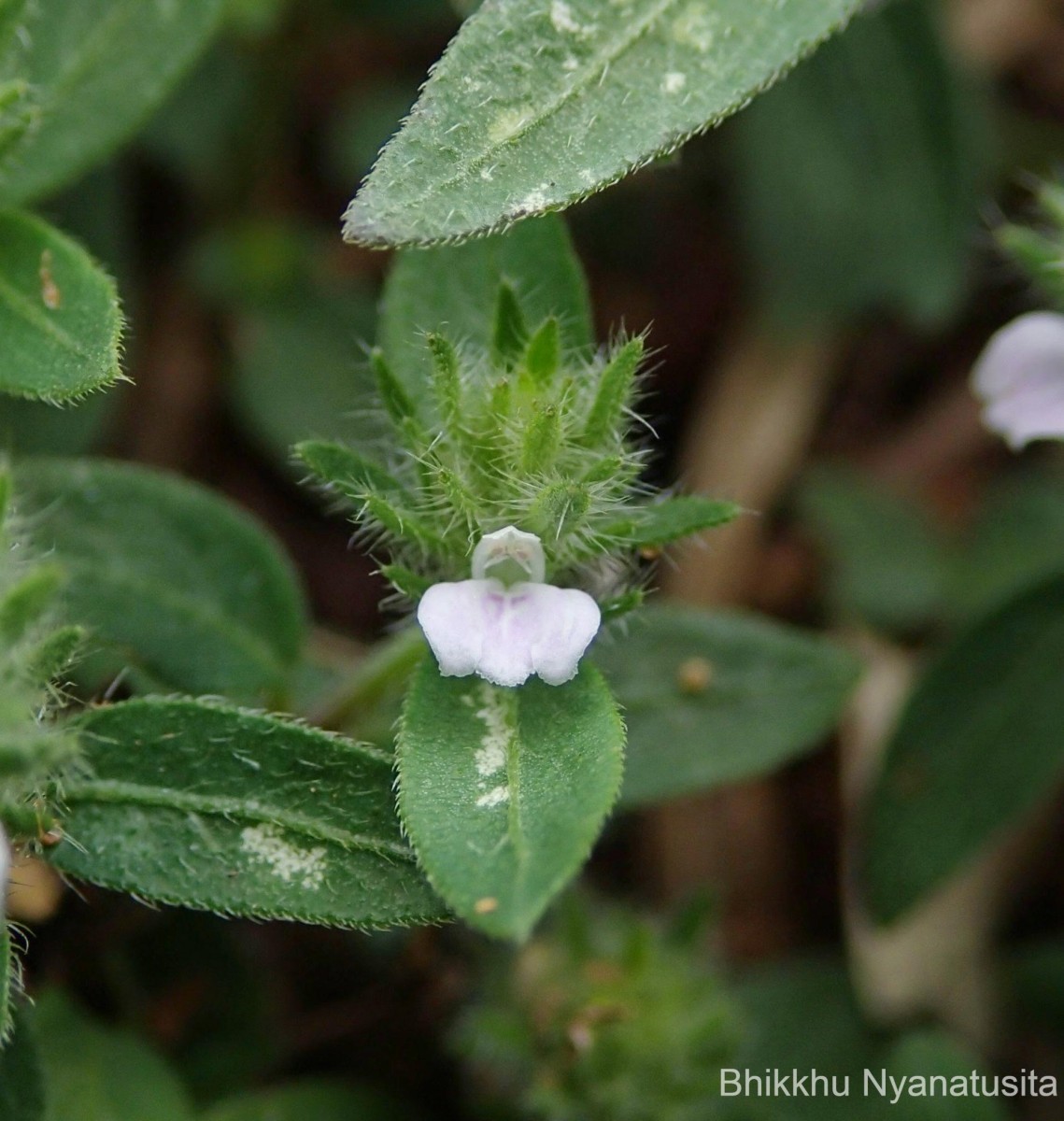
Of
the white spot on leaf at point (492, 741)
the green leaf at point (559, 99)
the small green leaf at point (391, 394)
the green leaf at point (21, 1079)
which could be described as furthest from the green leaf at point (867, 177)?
the green leaf at point (21, 1079)

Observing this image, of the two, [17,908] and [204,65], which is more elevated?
[204,65]

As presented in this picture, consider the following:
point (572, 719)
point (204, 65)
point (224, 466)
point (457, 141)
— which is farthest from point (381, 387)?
point (204, 65)

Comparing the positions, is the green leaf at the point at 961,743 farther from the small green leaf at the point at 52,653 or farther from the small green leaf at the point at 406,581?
the small green leaf at the point at 52,653

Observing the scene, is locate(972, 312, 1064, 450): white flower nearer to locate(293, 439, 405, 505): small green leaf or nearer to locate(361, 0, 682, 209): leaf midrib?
locate(361, 0, 682, 209): leaf midrib

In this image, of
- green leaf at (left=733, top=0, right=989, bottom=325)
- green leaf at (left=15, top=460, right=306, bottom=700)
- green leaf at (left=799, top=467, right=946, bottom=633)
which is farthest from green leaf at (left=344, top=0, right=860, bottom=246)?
green leaf at (left=799, top=467, right=946, bottom=633)

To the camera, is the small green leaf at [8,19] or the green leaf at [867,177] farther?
the green leaf at [867,177]

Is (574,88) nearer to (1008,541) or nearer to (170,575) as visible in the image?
(170,575)

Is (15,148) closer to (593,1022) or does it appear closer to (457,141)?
(457,141)
